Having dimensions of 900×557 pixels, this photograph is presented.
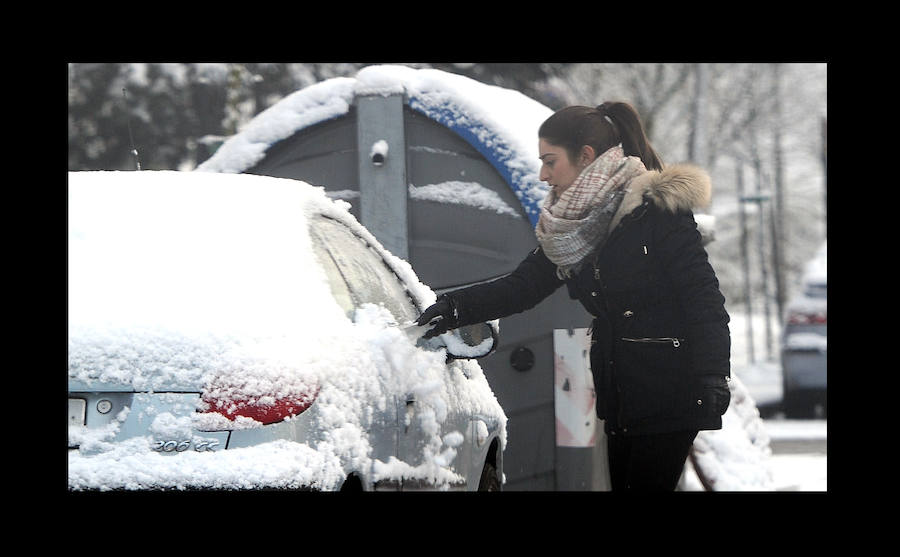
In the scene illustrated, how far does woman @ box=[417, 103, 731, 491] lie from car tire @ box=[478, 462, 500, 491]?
0.64 meters

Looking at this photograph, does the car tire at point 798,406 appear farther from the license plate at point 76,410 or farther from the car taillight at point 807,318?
the license plate at point 76,410

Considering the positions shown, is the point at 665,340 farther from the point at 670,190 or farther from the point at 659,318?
the point at 670,190

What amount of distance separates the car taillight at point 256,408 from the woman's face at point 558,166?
1.56 metres

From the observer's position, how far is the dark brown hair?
4.25m

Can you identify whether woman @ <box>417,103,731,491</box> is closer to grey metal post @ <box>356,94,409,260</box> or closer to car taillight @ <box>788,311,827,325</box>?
grey metal post @ <box>356,94,409,260</box>

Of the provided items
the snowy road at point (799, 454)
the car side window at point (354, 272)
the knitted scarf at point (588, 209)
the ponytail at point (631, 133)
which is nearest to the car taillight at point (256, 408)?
the car side window at point (354, 272)

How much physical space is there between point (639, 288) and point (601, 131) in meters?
0.60

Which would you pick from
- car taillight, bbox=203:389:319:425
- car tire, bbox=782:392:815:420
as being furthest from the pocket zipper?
car tire, bbox=782:392:815:420
